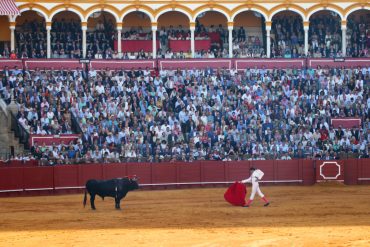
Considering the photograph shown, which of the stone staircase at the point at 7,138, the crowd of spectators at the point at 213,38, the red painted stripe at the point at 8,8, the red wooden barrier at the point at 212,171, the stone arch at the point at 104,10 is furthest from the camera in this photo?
the stone arch at the point at 104,10

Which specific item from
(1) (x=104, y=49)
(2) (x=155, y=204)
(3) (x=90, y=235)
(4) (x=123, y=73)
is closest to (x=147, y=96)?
(4) (x=123, y=73)

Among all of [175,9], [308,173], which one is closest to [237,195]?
[308,173]

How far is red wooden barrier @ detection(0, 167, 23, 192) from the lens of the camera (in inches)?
1117

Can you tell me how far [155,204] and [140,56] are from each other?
1619 centimetres

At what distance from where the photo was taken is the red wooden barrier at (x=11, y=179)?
93.0ft

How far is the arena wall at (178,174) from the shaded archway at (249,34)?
10307 mm

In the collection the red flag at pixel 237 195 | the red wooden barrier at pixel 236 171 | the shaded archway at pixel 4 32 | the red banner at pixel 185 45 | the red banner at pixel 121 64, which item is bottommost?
the red flag at pixel 237 195

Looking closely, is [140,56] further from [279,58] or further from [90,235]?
[90,235]

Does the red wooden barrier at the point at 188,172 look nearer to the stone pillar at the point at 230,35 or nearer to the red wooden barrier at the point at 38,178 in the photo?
the red wooden barrier at the point at 38,178

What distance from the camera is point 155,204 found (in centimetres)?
2530

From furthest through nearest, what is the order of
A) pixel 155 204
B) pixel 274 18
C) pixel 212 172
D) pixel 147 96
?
pixel 274 18 < pixel 147 96 < pixel 212 172 < pixel 155 204

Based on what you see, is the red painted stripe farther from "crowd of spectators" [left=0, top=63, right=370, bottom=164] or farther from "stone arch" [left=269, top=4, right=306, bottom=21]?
"stone arch" [left=269, top=4, right=306, bottom=21]

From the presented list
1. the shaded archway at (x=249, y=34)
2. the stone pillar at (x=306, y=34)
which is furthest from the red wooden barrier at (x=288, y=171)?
the stone pillar at (x=306, y=34)

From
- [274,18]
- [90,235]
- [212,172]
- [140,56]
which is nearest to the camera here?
[90,235]
